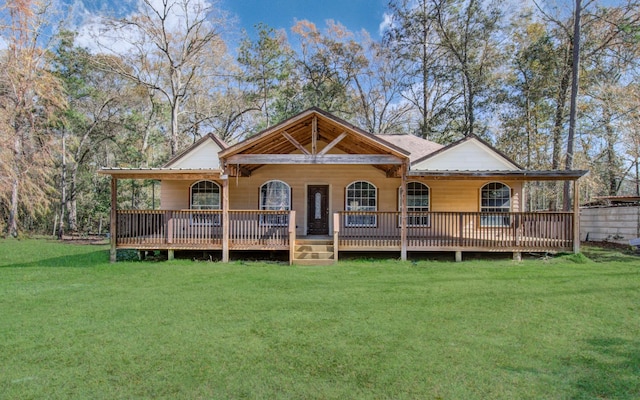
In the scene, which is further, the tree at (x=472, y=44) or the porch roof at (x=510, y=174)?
the tree at (x=472, y=44)

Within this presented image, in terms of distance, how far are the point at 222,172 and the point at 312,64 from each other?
60.8ft

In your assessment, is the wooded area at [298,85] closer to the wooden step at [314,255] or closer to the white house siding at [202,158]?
the white house siding at [202,158]

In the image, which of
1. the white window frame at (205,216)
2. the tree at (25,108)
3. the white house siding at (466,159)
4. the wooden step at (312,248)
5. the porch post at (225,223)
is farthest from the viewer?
the tree at (25,108)

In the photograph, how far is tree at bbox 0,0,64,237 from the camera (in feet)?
46.6

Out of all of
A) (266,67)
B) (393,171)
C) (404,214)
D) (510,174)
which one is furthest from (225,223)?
(266,67)

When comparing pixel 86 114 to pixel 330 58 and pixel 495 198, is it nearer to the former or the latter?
pixel 330 58

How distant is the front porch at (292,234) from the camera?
1077 centimetres

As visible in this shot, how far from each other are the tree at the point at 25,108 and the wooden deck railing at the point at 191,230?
19.9 ft

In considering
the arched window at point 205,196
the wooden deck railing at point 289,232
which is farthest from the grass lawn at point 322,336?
the arched window at point 205,196

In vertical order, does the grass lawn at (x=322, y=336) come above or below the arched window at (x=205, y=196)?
below

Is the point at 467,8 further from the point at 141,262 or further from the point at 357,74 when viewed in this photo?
the point at 141,262

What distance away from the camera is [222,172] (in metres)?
10.6

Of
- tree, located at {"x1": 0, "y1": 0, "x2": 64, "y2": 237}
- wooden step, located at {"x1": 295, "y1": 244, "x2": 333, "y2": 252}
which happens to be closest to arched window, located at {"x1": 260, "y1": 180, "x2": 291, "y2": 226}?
wooden step, located at {"x1": 295, "y1": 244, "x2": 333, "y2": 252}

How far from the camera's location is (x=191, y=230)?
11148 mm
